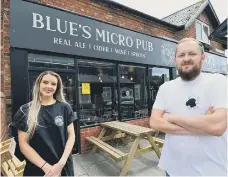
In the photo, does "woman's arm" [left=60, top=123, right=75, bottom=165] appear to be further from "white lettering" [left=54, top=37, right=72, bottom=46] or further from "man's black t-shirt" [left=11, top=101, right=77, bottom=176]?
"white lettering" [left=54, top=37, right=72, bottom=46]

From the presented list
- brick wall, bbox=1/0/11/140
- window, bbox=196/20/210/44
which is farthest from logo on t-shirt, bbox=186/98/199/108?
window, bbox=196/20/210/44

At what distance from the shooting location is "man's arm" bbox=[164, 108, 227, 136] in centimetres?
167

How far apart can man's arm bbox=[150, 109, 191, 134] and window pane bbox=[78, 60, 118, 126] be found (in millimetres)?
3402

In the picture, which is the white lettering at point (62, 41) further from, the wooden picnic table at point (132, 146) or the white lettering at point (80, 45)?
the wooden picnic table at point (132, 146)

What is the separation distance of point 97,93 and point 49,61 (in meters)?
1.71

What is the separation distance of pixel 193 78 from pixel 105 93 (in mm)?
4198

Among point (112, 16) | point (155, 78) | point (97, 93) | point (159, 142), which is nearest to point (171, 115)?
point (159, 142)

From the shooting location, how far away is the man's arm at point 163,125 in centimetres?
180

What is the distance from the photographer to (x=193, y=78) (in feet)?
6.09

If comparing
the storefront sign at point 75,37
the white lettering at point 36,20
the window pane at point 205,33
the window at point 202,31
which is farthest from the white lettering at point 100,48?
the window pane at point 205,33

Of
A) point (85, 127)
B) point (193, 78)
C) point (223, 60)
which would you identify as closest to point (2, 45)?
point (85, 127)

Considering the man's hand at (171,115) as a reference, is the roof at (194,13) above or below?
above

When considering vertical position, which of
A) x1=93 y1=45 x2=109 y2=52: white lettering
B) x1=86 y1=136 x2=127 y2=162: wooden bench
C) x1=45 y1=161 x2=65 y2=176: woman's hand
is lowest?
x1=86 y1=136 x2=127 y2=162: wooden bench

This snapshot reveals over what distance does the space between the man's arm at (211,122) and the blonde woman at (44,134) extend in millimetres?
1302
